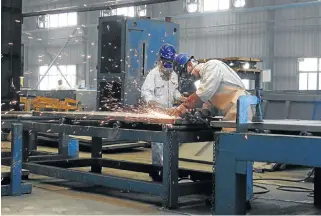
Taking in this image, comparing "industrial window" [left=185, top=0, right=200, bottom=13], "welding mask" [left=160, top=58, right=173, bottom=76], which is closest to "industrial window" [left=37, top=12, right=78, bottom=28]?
"industrial window" [left=185, top=0, right=200, bottom=13]

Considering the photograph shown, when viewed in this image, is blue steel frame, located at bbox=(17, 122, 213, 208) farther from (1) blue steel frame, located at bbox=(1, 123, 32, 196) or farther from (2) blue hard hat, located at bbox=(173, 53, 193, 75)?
(2) blue hard hat, located at bbox=(173, 53, 193, 75)

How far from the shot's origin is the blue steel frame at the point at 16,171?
512cm

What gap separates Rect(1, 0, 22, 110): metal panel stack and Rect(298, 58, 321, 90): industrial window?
13078mm

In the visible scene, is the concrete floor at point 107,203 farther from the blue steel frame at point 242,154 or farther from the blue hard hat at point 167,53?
the blue hard hat at point 167,53

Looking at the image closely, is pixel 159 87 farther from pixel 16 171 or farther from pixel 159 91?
A: pixel 16 171

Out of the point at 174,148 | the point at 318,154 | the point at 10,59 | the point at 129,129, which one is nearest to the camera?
the point at 318,154

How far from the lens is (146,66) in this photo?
8680mm

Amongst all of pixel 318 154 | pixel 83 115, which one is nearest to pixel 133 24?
pixel 83 115

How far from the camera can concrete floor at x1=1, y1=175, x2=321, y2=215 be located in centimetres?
448

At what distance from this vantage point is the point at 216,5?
874 inches

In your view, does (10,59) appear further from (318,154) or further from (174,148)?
(318,154)

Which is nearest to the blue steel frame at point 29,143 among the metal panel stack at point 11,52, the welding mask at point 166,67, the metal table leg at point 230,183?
the welding mask at point 166,67

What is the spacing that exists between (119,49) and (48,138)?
10.2ft

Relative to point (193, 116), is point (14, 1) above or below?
above
